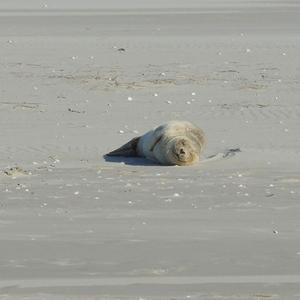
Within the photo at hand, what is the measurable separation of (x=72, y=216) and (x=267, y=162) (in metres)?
2.72

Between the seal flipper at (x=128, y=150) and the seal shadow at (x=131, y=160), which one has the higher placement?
the seal flipper at (x=128, y=150)

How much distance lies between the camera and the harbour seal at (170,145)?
10.5m

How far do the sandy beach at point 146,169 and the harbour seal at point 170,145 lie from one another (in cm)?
12

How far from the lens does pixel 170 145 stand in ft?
34.8

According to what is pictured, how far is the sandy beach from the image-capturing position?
22.9 feet

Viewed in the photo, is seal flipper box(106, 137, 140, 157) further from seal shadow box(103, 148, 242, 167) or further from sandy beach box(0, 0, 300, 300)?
sandy beach box(0, 0, 300, 300)

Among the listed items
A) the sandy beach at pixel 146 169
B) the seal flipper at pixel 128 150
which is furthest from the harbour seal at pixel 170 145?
the sandy beach at pixel 146 169

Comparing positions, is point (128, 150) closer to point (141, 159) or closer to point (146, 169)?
point (141, 159)

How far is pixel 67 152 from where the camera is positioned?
37.1 feet

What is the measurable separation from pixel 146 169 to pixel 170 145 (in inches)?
12.0

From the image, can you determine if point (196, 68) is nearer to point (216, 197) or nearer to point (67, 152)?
point (67, 152)

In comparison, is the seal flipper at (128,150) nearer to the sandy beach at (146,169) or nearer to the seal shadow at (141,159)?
the seal shadow at (141,159)

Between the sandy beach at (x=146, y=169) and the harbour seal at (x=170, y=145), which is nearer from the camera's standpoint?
the sandy beach at (x=146, y=169)

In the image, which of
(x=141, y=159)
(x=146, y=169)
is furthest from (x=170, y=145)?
(x=141, y=159)
